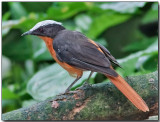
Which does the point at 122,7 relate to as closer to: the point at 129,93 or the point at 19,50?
the point at 19,50

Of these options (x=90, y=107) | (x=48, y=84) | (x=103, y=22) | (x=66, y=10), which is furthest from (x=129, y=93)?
(x=66, y=10)

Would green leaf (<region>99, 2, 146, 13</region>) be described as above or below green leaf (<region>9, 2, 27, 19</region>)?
above

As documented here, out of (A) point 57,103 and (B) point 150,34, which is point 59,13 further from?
(A) point 57,103

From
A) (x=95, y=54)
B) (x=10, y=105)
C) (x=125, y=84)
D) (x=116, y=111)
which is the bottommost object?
(x=10, y=105)

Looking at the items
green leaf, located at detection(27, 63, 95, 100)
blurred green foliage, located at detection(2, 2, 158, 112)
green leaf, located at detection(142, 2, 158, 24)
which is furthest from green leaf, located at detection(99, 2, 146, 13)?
green leaf, located at detection(27, 63, 95, 100)

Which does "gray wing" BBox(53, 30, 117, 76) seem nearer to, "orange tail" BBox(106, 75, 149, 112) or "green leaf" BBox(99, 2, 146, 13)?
"orange tail" BBox(106, 75, 149, 112)

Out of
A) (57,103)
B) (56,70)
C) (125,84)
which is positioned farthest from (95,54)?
(56,70)

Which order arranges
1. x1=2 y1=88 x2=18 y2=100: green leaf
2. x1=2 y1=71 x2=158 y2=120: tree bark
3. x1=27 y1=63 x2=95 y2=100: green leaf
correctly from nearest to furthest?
x1=2 y1=71 x2=158 y2=120: tree bark
x1=27 y1=63 x2=95 y2=100: green leaf
x1=2 y1=88 x2=18 y2=100: green leaf
